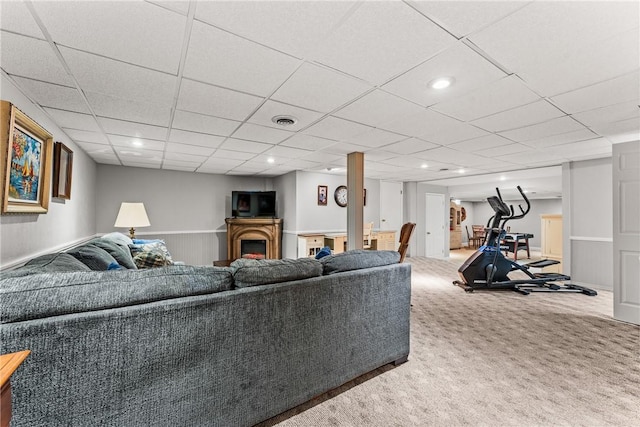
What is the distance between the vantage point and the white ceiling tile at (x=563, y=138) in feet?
11.1

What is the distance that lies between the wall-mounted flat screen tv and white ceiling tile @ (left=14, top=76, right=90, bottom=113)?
411 cm

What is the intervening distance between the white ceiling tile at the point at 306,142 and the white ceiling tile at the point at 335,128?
0.15 metres

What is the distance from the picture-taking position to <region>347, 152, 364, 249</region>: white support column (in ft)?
14.6

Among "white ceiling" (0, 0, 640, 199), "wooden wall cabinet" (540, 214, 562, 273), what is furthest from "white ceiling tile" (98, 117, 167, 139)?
"wooden wall cabinet" (540, 214, 562, 273)

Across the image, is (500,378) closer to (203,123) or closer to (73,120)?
(203,123)

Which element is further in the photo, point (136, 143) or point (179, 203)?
point (179, 203)

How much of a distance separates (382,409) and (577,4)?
2449 mm

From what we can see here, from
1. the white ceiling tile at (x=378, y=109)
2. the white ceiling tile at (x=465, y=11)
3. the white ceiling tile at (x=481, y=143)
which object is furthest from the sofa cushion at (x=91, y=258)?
the white ceiling tile at (x=481, y=143)

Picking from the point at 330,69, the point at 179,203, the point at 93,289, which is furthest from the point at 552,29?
the point at 179,203

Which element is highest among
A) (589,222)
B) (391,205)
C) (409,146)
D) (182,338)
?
(409,146)

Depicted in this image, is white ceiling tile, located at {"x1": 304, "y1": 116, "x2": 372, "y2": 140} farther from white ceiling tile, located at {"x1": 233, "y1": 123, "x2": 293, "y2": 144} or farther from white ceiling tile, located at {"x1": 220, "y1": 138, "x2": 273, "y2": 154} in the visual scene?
white ceiling tile, located at {"x1": 220, "y1": 138, "x2": 273, "y2": 154}

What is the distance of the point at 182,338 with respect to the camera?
137cm

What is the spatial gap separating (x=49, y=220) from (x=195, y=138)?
5.70 feet

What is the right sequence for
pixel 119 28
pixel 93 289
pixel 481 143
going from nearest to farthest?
pixel 93 289 → pixel 119 28 → pixel 481 143
